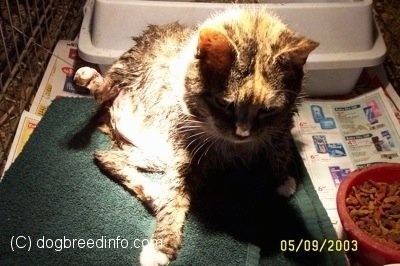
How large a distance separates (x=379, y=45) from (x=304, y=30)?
0.84 ft

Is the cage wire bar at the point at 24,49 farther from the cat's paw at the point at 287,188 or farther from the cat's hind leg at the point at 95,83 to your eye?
the cat's paw at the point at 287,188

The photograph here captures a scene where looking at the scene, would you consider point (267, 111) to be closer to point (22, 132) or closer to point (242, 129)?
point (242, 129)

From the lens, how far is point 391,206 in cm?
132

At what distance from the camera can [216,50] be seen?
1.04 m

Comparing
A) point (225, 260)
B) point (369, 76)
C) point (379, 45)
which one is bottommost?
point (225, 260)

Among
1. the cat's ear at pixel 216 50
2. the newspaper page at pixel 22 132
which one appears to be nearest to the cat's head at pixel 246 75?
the cat's ear at pixel 216 50

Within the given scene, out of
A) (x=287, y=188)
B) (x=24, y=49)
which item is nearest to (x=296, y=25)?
(x=287, y=188)

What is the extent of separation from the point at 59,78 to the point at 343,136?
919 mm

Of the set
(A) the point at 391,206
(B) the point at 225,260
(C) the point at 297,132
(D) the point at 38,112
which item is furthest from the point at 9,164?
(A) the point at 391,206

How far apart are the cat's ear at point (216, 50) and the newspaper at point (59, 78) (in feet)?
2.39

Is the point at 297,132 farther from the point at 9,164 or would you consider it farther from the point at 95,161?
the point at 9,164

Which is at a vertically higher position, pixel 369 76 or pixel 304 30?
pixel 304 30
